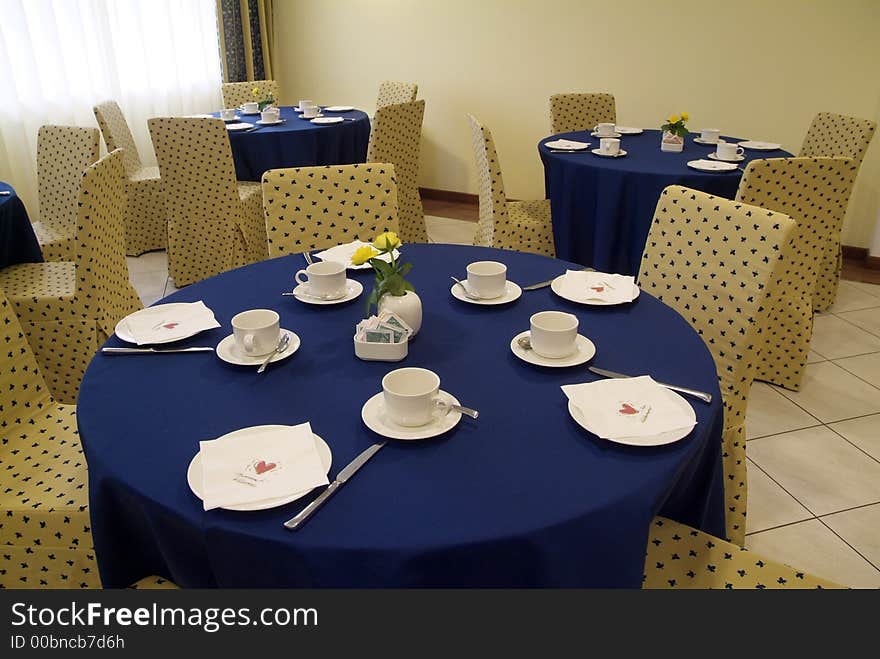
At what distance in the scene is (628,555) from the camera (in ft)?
3.47

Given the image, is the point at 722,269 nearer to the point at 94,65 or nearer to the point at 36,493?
the point at 36,493

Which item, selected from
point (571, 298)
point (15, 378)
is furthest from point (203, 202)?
point (571, 298)

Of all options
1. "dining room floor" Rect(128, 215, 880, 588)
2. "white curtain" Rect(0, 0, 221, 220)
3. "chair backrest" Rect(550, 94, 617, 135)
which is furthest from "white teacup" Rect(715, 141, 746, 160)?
"white curtain" Rect(0, 0, 221, 220)

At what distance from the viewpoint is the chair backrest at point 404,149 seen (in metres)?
3.50

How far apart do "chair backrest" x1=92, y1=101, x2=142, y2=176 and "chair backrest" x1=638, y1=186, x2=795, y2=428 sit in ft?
Answer: 10.5

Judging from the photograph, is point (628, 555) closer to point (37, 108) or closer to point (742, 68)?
point (742, 68)

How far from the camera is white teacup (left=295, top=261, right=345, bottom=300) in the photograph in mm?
1645

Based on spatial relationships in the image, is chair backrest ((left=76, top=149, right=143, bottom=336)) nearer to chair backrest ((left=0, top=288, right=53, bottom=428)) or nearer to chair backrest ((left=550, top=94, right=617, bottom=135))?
chair backrest ((left=0, top=288, right=53, bottom=428))

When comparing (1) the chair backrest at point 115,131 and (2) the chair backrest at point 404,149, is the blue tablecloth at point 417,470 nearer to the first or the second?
(2) the chair backrest at point 404,149

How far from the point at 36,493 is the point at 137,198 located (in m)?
3.09

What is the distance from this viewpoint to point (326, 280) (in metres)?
1.65

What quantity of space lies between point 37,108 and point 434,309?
4.03 m

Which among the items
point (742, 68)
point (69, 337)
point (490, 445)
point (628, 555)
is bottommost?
point (69, 337)
